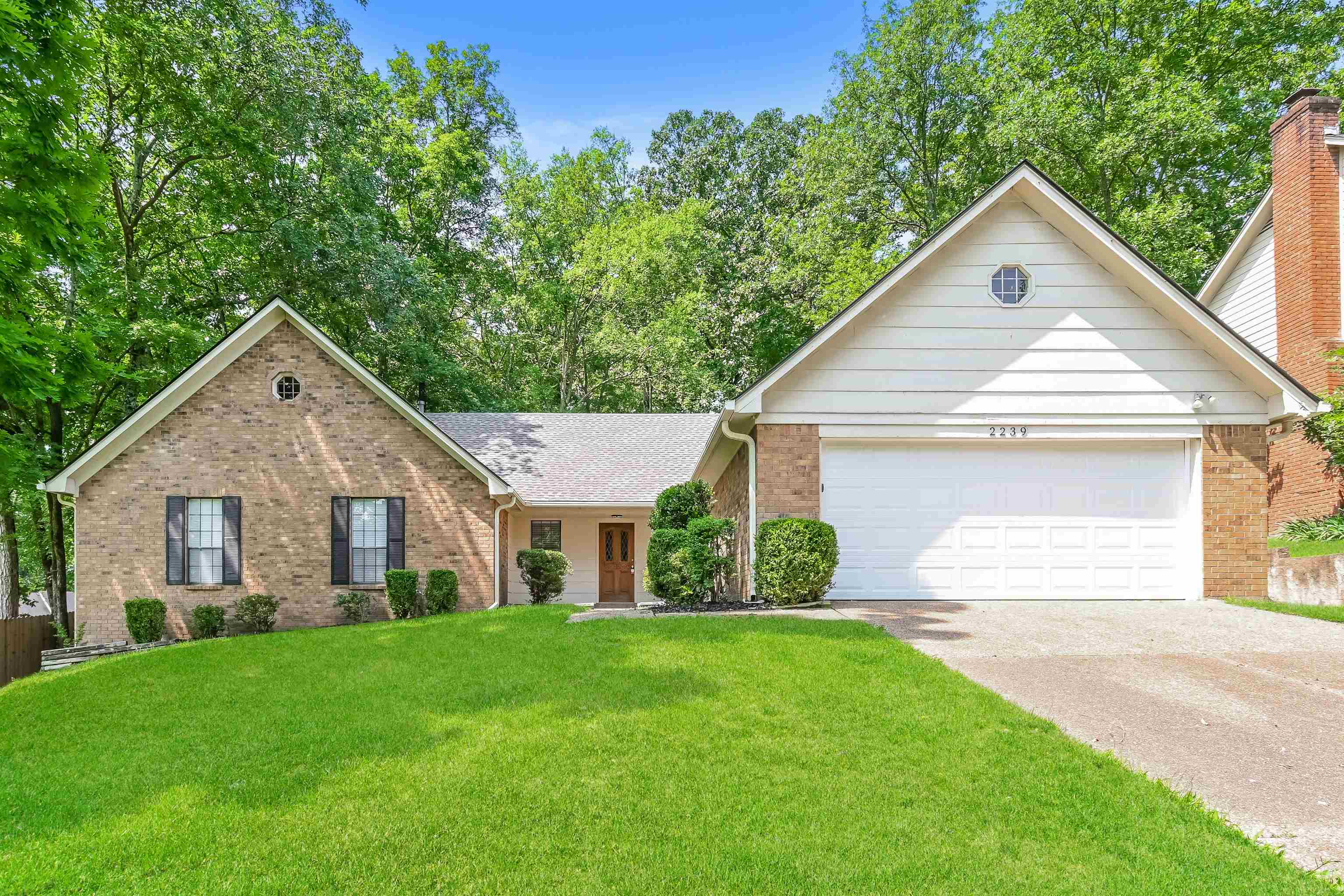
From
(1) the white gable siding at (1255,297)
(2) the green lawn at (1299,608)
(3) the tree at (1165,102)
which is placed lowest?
(2) the green lawn at (1299,608)

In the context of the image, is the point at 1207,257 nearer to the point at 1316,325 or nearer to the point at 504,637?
the point at 1316,325

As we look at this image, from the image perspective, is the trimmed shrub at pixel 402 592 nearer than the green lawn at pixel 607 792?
No

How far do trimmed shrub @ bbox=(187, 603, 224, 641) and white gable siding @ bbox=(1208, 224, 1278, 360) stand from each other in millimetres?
22036

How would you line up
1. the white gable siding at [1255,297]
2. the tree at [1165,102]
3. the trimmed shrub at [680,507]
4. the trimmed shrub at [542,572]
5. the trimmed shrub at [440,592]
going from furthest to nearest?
the tree at [1165,102] < the white gable siding at [1255,297] < the trimmed shrub at [542,572] < the trimmed shrub at [440,592] < the trimmed shrub at [680,507]

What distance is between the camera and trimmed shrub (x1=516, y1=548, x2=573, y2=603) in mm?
14617

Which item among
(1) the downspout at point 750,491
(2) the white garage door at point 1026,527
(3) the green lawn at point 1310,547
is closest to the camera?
(2) the white garage door at point 1026,527

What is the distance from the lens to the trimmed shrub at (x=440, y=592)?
1287 centimetres

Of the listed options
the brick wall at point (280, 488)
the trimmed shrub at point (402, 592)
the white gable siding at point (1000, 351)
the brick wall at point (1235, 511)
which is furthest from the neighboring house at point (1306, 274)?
the trimmed shrub at point (402, 592)

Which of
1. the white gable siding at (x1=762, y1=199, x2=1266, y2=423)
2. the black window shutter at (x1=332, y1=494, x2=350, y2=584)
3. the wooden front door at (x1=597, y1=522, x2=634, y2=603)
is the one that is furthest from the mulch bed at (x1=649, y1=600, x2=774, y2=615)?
the wooden front door at (x1=597, y1=522, x2=634, y2=603)

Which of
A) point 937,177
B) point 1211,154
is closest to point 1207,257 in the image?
point 1211,154

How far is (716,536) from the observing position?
10.1 m

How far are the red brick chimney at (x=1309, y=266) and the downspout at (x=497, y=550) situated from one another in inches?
620

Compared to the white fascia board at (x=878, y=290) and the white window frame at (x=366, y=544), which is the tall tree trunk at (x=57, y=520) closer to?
the white window frame at (x=366, y=544)

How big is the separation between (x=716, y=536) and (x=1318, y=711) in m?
6.54
